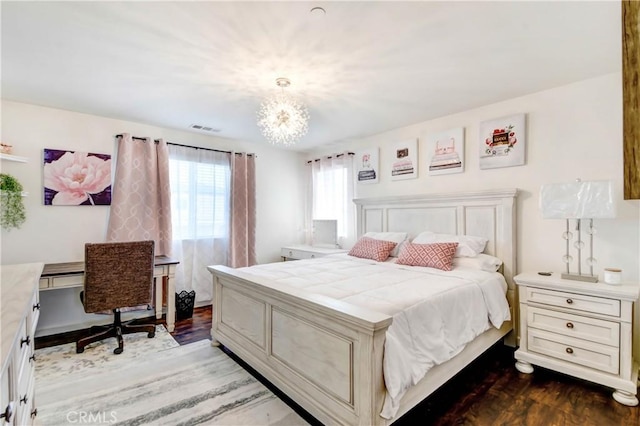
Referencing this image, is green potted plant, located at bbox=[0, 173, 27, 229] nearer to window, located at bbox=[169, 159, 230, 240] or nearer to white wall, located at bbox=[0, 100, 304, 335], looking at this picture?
white wall, located at bbox=[0, 100, 304, 335]

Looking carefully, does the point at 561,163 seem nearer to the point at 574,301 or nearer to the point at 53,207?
the point at 574,301

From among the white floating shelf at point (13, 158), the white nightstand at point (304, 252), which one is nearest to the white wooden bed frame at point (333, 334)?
the white nightstand at point (304, 252)

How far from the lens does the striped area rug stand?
186 cm

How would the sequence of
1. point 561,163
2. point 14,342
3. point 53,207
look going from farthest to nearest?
point 53,207, point 561,163, point 14,342

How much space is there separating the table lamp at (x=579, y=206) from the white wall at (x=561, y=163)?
11cm

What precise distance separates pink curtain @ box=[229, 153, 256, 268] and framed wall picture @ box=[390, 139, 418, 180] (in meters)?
2.12

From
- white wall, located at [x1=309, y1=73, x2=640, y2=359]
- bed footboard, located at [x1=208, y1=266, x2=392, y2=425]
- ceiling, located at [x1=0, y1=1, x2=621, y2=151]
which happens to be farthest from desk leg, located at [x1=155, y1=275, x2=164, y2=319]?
white wall, located at [x1=309, y1=73, x2=640, y2=359]

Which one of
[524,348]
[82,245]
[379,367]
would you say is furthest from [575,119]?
[82,245]

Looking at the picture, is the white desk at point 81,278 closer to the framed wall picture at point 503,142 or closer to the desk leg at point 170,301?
the desk leg at point 170,301

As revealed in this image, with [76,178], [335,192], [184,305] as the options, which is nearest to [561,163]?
[335,192]

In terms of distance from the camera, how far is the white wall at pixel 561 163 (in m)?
2.41

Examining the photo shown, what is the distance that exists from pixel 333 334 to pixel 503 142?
2604mm

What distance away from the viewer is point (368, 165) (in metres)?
4.34

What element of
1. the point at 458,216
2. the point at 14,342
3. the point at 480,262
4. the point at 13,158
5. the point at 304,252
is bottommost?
the point at 304,252
